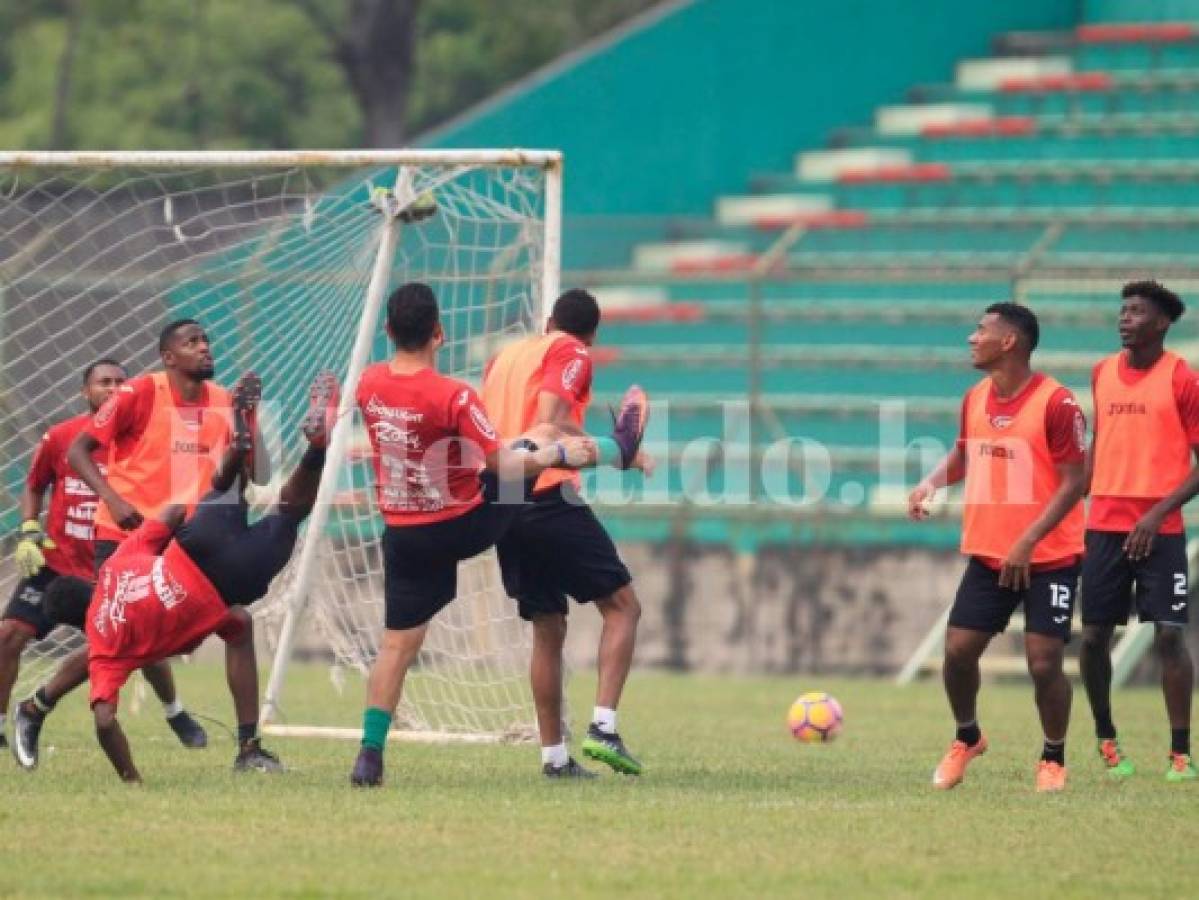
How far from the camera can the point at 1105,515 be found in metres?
11.8

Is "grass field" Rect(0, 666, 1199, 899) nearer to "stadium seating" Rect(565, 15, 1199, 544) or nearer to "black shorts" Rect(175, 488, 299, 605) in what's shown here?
"black shorts" Rect(175, 488, 299, 605)

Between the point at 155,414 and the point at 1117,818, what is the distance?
4.97 metres

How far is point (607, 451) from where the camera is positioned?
1052 centimetres

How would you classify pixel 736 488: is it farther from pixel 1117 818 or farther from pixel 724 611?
pixel 1117 818

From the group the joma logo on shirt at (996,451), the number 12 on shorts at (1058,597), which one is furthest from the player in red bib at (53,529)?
the number 12 on shorts at (1058,597)

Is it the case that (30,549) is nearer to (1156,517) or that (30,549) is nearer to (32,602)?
(32,602)

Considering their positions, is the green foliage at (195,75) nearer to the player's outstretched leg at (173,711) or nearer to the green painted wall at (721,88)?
the green painted wall at (721,88)

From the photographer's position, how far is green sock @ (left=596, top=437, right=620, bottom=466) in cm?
1045

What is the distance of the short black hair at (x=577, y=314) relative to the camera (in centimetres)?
1105

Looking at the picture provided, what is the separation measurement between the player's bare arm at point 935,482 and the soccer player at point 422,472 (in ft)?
4.92

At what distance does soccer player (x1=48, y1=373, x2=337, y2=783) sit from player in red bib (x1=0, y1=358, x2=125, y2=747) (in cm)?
193

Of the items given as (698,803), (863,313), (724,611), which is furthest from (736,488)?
(698,803)

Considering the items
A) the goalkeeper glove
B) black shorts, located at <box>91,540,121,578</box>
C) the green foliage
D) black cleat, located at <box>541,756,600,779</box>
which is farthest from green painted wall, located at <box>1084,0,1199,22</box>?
black cleat, located at <box>541,756,600,779</box>

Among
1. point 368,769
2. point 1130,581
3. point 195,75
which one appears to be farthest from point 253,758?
point 195,75
